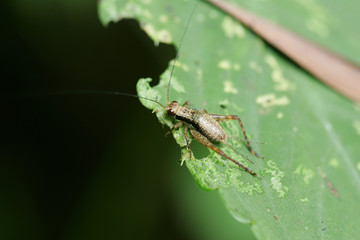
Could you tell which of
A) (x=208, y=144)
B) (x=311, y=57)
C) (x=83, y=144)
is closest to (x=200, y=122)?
(x=208, y=144)

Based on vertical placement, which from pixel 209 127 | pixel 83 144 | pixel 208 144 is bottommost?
pixel 208 144

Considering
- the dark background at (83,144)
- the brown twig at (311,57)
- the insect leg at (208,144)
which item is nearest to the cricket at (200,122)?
the insect leg at (208,144)

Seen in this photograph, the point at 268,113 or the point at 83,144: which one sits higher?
the point at 83,144

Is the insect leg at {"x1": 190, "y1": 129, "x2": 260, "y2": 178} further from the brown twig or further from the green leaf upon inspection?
the brown twig

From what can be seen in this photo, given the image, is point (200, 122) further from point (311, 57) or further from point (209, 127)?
point (311, 57)

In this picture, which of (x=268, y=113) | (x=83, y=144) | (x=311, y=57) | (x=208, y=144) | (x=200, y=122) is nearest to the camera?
(x=208, y=144)

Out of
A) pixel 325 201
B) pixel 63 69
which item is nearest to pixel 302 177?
pixel 325 201

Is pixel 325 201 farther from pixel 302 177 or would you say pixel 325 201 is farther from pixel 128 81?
pixel 128 81

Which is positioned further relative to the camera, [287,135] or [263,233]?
[287,135]
